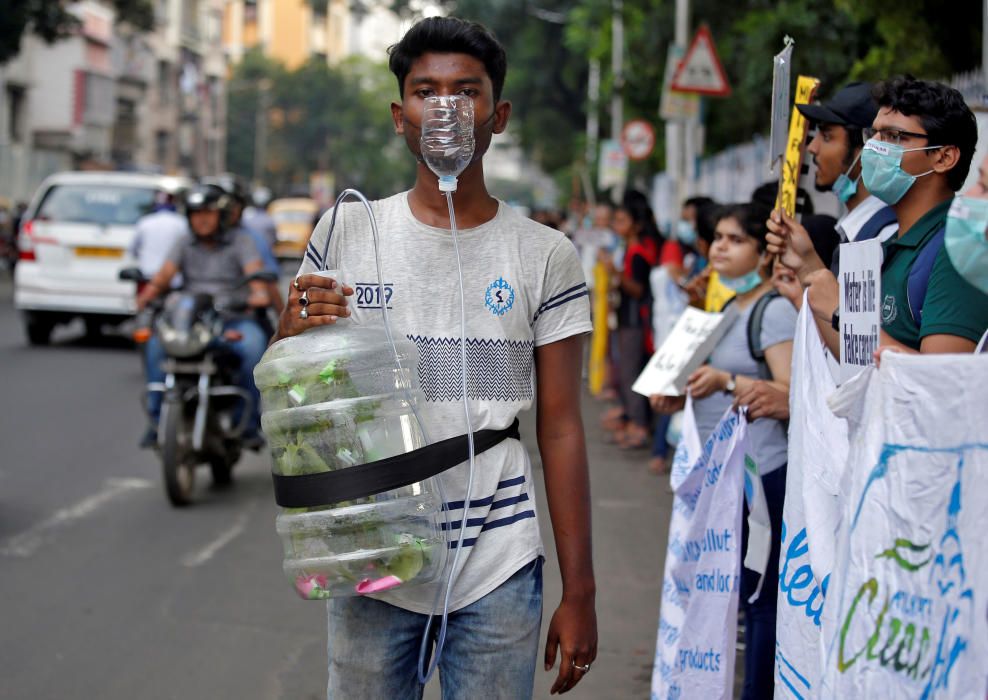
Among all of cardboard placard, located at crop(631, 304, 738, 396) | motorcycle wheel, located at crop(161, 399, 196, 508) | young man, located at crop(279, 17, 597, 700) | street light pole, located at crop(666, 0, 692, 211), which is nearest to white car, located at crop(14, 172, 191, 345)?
street light pole, located at crop(666, 0, 692, 211)

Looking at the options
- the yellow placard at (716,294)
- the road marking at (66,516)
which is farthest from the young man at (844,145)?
the road marking at (66,516)

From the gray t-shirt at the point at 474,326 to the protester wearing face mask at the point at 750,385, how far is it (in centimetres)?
178

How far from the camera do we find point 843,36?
13.1 metres

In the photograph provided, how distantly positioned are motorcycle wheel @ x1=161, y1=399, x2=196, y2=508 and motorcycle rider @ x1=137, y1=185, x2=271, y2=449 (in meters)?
0.38

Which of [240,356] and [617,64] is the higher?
[617,64]

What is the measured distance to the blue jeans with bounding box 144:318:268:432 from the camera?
8516 mm

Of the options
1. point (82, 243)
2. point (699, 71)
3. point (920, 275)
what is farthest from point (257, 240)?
point (82, 243)

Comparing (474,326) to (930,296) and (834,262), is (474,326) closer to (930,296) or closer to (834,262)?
(930,296)

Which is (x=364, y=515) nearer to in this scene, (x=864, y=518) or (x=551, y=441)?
(x=551, y=441)

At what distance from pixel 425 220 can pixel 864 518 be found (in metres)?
1.05

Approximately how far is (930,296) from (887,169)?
0.50 metres

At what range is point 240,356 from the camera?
852 cm

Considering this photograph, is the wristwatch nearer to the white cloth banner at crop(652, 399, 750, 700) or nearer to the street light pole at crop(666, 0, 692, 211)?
the white cloth banner at crop(652, 399, 750, 700)

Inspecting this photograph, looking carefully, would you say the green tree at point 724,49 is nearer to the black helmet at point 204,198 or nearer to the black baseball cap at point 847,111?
the black helmet at point 204,198
